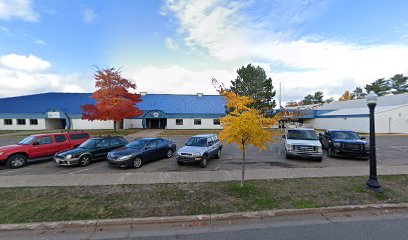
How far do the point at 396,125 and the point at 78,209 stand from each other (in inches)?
1614

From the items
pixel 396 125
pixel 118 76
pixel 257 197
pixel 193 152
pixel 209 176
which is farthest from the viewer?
pixel 396 125

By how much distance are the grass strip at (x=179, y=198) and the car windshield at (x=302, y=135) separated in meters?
4.37

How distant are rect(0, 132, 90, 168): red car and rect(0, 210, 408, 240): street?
7.57 m

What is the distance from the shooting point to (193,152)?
359 inches

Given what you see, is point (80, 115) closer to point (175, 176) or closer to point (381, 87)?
point (175, 176)

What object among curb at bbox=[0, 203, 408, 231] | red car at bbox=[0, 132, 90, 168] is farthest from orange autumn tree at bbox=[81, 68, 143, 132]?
curb at bbox=[0, 203, 408, 231]

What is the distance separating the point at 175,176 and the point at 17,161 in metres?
8.52

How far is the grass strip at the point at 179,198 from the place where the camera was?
463cm

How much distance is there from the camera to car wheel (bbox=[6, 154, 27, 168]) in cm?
926

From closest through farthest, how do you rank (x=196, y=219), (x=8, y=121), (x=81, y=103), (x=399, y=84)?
(x=196, y=219)
(x=8, y=121)
(x=81, y=103)
(x=399, y=84)

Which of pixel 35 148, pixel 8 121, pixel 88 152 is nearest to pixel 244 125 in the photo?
pixel 88 152

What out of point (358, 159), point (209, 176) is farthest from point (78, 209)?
point (358, 159)

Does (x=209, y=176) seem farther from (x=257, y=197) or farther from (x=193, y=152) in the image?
(x=257, y=197)

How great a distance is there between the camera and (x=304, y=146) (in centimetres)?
1011
